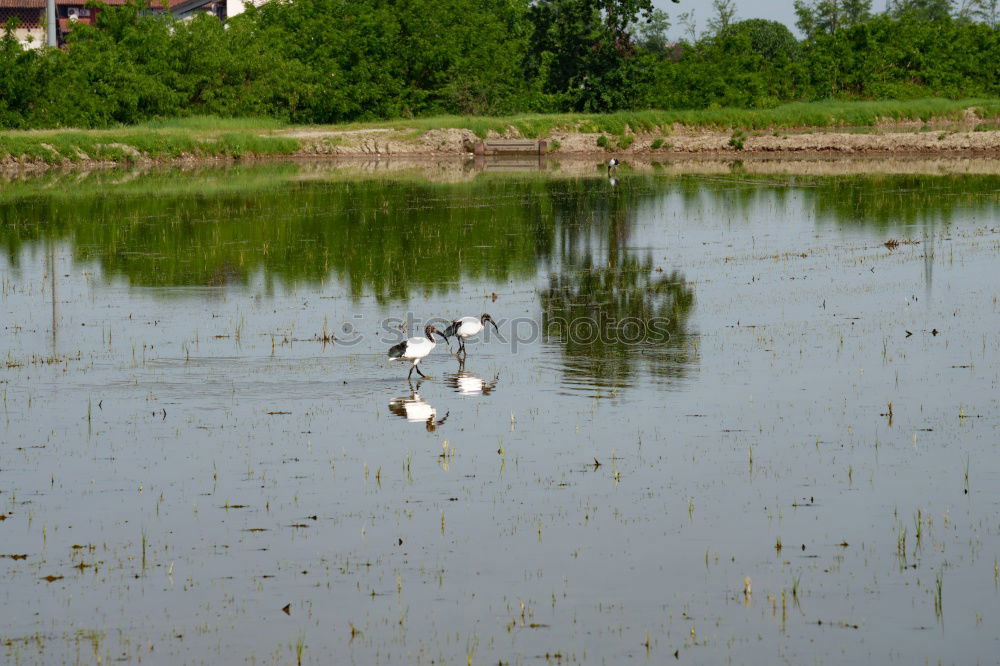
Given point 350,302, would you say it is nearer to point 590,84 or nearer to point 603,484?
point 603,484

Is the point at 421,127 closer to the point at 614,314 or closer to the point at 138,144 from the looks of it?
the point at 138,144

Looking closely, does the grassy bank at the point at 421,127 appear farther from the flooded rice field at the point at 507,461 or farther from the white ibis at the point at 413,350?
the white ibis at the point at 413,350

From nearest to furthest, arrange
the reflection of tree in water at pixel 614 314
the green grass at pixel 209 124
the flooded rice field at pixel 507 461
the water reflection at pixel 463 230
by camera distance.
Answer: the flooded rice field at pixel 507 461
the reflection of tree in water at pixel 614 314
the water reflection at pixel 463 230
the green grass at pixel 209 124

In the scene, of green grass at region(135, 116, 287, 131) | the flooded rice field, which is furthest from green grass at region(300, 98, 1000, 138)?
the flooded rice field

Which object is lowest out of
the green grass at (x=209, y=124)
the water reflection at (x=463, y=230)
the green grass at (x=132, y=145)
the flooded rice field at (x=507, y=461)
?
the flooded rice field at (x=507, y=461)

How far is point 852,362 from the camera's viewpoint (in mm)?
16531

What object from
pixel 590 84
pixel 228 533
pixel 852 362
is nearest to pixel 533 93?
pixel 590 84

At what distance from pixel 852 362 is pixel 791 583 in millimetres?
7691

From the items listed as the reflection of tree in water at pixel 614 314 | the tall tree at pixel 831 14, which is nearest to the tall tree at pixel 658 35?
the tall tree at pixel 831 14

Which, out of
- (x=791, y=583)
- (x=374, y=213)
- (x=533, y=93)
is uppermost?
(x=533, y=93)

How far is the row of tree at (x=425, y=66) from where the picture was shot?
68625 millimetres

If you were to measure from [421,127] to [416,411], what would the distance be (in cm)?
5296
